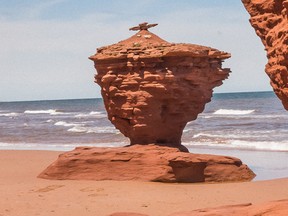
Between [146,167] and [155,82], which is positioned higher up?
[155,82]

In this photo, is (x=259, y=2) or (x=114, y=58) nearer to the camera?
(x=259, y=2)

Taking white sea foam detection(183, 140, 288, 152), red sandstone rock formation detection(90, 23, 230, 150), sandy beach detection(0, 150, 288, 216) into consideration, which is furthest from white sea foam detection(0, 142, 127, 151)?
sandy beach detection(0, 150, 288, 216)

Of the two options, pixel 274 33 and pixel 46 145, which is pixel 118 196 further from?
pixel 46 145

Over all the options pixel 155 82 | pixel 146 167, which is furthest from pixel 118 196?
pixel 155 82

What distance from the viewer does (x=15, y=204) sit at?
400 inches

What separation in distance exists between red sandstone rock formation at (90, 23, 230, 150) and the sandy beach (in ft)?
6.71

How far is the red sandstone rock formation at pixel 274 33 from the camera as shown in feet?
17.8

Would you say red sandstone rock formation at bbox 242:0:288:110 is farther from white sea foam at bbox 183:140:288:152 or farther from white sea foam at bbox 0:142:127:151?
white sea foam at bbox 0:142:127:151

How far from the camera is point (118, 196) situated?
11016mm

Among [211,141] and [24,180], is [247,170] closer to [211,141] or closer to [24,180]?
[24,180]

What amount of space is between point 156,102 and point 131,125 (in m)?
0.97

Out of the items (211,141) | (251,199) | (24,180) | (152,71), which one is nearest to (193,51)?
(152,71)

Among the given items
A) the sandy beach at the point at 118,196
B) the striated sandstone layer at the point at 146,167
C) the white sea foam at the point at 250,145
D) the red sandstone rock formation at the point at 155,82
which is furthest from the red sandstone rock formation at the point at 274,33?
the white sea foam at the point at 250,145

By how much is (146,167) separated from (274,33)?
7704 millimetres
